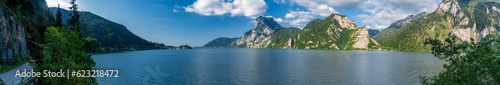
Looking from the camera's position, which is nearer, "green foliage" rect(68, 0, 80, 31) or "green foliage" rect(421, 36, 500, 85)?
"green foliage" rect(421, 36, 500, 85)

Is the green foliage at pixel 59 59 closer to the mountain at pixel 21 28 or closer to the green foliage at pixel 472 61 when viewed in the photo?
the mountain at pixel 21 28

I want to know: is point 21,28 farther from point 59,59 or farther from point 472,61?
point 472,61

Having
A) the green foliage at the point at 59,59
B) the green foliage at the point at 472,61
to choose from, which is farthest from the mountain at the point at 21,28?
the green foliage at the point at 472,61

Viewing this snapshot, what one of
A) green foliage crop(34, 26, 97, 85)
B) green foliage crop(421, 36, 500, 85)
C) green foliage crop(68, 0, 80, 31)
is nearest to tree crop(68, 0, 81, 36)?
green foliage crop(68, 0, 80, 31)

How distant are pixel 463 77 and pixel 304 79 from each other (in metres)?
54.4

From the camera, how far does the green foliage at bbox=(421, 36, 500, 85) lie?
19609mm

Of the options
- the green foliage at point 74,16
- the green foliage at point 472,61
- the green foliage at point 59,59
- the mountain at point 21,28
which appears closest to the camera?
the green foliage at point 472,61

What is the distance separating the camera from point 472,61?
68.2 feet

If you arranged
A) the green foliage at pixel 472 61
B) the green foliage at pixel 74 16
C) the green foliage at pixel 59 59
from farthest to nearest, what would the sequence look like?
1. the green foliage at pixel 74 16
2. the green foliage at pixel 59 59
3. the green foliage at pixel 472 61

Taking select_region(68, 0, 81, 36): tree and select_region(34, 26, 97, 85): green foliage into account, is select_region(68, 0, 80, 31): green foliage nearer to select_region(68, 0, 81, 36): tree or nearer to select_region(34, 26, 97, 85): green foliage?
select_region(68, 0, 81, 36): tree

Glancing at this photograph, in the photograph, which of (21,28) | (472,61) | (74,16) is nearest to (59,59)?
(472,61)

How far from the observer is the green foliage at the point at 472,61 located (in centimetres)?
1961

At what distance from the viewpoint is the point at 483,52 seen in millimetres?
20359

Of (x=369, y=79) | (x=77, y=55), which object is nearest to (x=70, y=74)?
(x=77, y=55)
